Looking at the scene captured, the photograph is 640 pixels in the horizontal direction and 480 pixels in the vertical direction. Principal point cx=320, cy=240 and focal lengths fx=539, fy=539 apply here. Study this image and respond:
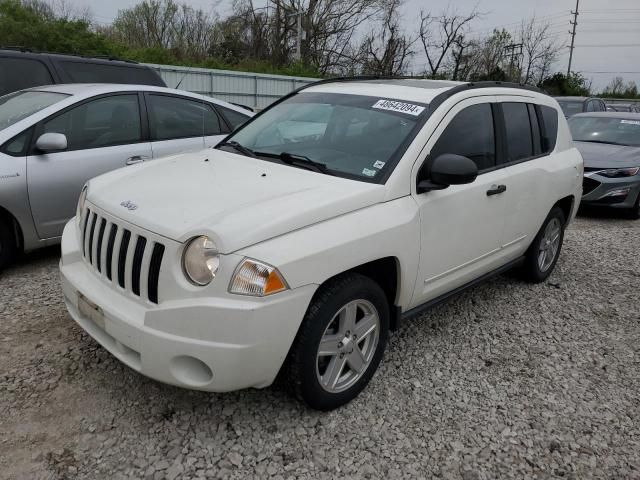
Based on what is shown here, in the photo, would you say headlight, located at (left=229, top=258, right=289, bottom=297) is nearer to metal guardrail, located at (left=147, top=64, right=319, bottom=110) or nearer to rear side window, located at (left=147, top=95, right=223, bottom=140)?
rear side window, located at (left=147, top=95, right=223, bottom=140)

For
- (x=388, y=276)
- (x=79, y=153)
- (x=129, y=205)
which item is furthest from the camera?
(x=79, y=153)

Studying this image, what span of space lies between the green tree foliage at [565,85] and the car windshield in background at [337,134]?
41.1 metres

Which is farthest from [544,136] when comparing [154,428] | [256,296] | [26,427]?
[26,427]

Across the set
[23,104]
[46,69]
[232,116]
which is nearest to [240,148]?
[232,116]

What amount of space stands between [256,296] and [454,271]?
1630 mm

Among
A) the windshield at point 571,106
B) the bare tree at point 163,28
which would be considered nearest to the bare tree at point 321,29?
the bare tree at point 163,28

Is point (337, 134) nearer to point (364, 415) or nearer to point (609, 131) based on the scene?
point (364, 415)

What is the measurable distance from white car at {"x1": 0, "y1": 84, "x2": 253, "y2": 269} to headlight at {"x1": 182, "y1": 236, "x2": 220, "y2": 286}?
2.43 m

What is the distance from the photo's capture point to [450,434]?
9.10 feet

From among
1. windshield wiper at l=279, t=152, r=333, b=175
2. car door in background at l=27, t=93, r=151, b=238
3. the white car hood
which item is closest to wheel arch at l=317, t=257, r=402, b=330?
the white car hood

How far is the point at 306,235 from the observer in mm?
2510

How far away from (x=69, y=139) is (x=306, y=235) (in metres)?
3.03

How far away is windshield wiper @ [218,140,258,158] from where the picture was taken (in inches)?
140

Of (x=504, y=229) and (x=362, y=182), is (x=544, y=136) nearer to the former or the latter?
(x=504, y=229)
